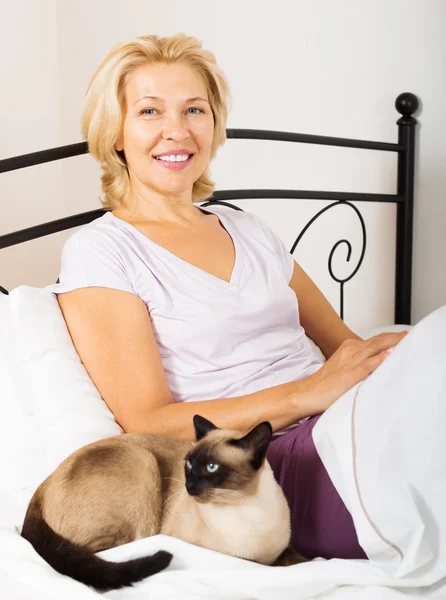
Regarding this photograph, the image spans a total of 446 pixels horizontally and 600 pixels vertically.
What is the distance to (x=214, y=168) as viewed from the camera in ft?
9.83

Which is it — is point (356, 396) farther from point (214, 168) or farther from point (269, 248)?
point (214, 168)

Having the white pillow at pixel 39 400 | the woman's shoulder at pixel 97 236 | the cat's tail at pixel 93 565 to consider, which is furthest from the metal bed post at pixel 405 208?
the cat's tail at pixel 93 565

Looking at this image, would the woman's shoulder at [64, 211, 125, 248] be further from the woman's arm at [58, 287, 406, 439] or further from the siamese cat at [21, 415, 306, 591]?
the siamese cat at [21, 415, 306, 591]

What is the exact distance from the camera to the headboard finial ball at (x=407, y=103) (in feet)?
7.80

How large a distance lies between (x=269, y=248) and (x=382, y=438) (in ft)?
2.21

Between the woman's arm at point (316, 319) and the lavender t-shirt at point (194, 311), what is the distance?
0.66 ft

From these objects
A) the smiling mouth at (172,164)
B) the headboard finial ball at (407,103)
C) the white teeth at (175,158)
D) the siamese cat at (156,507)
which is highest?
the headboard finial ball at (407,103)

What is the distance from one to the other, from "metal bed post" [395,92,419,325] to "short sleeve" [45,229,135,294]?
1.33 m

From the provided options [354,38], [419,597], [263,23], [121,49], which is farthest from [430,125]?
[419,597]

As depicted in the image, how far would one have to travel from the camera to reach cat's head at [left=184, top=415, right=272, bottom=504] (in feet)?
3.33

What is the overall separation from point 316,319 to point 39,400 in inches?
26.4

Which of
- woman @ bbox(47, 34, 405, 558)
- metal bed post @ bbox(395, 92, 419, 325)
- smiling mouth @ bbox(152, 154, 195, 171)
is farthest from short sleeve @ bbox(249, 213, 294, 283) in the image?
metal bed post @ bbox(395, 92, 419, 325)

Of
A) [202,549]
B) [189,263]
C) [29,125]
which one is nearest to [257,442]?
[202,549]

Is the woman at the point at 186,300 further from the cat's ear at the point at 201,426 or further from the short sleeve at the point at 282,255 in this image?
the cat's ear at the point at 201,426
